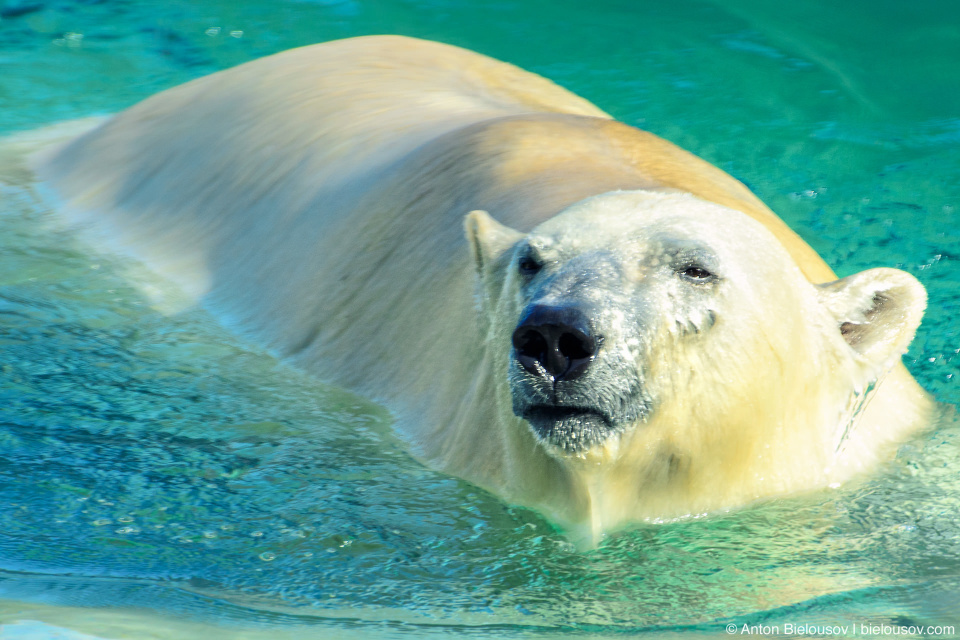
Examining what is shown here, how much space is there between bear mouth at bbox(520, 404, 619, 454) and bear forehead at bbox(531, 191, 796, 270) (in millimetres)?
396

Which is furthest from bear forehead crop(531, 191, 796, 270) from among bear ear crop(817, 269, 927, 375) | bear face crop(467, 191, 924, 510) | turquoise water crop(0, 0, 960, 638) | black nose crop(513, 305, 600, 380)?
turquoise water crop(0, 0, 960, 638)

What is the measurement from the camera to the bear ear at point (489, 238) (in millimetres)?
3186

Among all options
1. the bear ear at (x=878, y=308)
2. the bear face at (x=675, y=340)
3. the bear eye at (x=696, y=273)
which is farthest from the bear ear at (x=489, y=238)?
the bear ear at (x=878, y=308)

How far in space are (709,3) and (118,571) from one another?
690cm

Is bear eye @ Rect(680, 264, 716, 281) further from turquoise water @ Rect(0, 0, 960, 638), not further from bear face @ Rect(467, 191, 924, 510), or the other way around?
turquoise water @ Rect(0, 0, 960, 638)

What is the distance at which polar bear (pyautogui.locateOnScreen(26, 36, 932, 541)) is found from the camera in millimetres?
2791

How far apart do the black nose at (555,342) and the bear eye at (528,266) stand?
36 cm

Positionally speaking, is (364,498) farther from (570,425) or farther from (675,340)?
(675,340)

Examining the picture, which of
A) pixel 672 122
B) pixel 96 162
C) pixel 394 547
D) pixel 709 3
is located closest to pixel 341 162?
pixel 96 162

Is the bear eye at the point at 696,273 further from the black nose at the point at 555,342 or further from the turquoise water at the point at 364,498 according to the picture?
the turquoise water at the point at 364,498

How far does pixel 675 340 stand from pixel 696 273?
0.18m

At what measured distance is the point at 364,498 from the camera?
332 centimetres

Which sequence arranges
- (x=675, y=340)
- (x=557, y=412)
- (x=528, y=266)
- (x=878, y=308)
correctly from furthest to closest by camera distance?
(x=878, y=308) → (x=528, y=266) → (x=675, y=340) → (x=557, y=412)

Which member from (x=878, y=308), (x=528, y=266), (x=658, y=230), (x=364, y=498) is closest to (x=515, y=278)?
(x=528, y=266)
